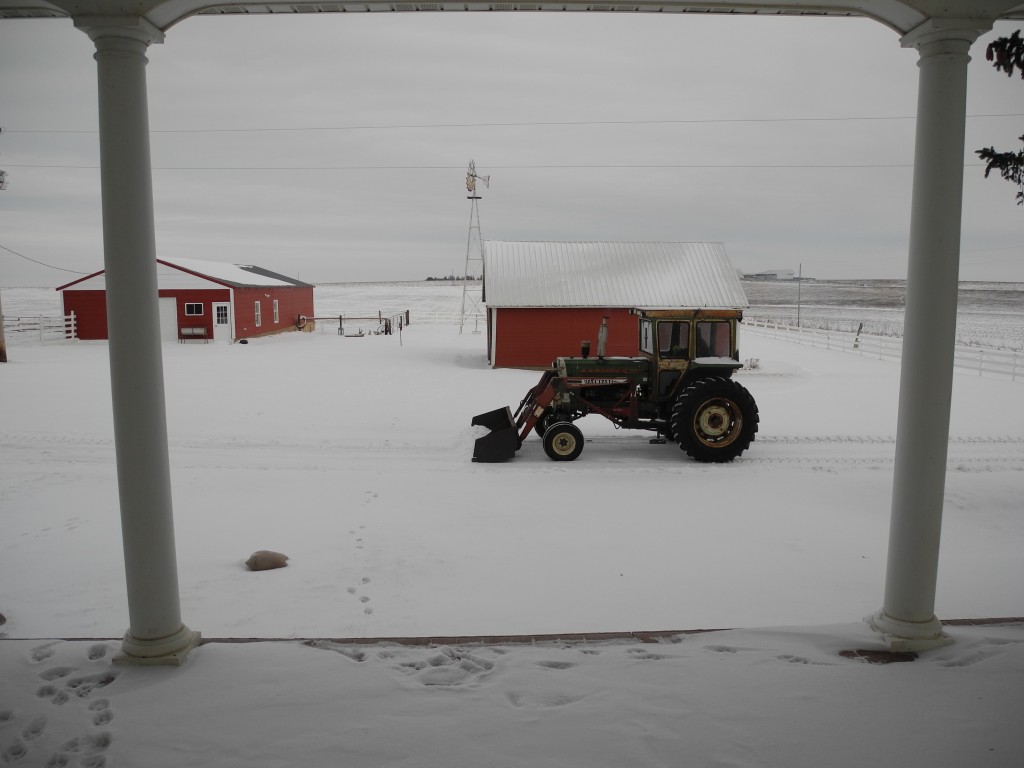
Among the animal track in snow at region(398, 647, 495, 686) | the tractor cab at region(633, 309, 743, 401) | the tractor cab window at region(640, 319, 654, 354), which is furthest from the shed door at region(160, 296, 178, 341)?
the animal track in snow at region(398, 647, 495, 686)

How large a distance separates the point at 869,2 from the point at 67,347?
97.6 ft

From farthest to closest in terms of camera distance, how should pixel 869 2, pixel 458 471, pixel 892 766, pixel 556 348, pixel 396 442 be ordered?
pixel 556 348
pixel 396 442
pixel 458 471
pixel 869 2
pixel 892 766

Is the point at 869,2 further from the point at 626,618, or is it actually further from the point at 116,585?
the point at 116,585

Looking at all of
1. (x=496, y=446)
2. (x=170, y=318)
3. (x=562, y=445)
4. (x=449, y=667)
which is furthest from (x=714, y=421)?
(x=170, y=318)

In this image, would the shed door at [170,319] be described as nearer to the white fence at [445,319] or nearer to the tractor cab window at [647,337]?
the white fence at [445,319]

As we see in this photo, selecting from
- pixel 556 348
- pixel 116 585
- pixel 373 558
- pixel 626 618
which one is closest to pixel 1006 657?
pixel 626 618

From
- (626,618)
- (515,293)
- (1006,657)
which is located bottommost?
(626,618)

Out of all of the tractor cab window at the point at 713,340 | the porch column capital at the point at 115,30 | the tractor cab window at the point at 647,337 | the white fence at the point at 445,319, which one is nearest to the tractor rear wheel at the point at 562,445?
the tractor cab window at the point at 647,337

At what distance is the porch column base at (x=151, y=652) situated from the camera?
374cm

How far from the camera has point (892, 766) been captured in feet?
9.75

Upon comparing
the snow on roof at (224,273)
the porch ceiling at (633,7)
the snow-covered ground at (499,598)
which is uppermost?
the snow on roof at (224,273)

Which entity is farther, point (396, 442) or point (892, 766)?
point (396, 442)

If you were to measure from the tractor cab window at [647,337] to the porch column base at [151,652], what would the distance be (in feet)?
28.6

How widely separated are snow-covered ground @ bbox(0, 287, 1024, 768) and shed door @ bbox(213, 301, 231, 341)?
15.2 meters
